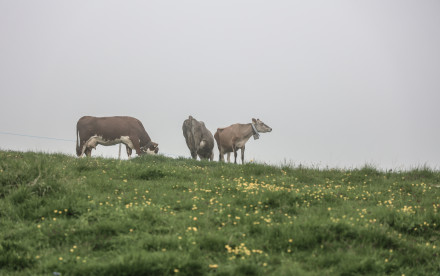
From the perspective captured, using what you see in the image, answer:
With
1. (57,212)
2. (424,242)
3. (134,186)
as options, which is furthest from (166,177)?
(424,242)

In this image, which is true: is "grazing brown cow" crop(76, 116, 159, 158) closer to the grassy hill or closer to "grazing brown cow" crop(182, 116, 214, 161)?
"grazing brown cow" crop(182, 116, 214, 161)

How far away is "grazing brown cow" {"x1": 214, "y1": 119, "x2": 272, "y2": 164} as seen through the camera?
96.2ft

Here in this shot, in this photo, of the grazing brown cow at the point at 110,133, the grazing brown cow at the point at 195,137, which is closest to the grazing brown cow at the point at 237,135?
the grazing brown cow at the point at 195,137

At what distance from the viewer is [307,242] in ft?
27.7

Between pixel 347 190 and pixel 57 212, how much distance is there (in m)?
7.72

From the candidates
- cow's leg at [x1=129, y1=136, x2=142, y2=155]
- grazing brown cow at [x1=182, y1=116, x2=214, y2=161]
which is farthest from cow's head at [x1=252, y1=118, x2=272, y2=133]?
cow's leg at [x1=129, y1=136, x2=142, y2=155]

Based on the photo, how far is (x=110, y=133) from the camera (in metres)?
27.1

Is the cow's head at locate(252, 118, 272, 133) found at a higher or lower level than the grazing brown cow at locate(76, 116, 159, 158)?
higher

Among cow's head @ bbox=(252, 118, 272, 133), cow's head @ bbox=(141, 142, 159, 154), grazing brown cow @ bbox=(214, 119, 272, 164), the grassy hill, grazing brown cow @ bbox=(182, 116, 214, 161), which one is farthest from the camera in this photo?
cow's head @ bbox=(252, 118, 272, 133)

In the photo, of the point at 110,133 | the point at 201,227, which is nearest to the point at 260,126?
the point at 110,133

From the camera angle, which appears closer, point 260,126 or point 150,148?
point 150,148

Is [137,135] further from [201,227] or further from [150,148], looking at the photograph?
[201,227]

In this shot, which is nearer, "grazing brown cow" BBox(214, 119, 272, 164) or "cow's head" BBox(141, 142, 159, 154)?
"cow's head" BBox(141, 142, 159, 154)

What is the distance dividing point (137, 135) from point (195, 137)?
365 cm
